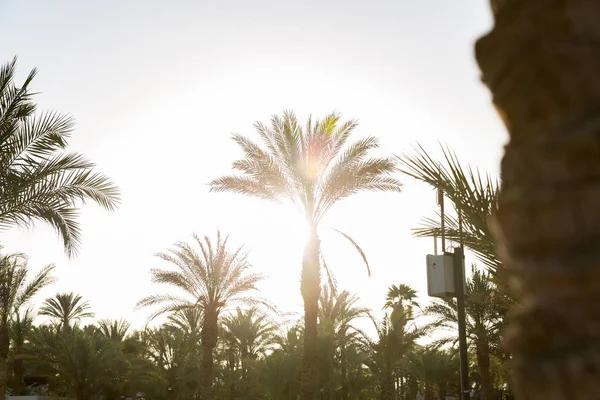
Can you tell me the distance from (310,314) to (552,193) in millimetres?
17915

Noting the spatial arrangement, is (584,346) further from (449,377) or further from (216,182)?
(449,377)

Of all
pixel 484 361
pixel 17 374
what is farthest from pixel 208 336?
pixel 17 374

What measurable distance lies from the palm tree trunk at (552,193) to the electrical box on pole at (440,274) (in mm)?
5632

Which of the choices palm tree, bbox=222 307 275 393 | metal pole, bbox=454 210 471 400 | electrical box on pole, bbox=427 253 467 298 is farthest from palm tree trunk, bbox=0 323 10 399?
electrical box on pole, bbox=427 253 467 298

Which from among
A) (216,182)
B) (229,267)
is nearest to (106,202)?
(216,182)

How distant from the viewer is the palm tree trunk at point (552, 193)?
1052 millimetres

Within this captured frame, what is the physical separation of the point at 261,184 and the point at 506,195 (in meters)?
18.4

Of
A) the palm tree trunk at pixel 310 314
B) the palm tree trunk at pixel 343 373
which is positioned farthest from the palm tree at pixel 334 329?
the palm tree trunk at pixel 310 314

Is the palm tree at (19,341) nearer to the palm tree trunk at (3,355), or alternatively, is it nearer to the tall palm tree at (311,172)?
the palm tree trunk at (3,355)

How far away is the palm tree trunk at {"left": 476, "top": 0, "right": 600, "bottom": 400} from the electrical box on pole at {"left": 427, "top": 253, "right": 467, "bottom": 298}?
222 inches

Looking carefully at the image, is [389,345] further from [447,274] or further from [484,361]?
[447,274]

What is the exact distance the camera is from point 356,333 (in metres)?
28.0

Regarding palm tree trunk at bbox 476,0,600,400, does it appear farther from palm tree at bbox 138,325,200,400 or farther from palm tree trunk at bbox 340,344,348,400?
palm tree trunk at bbox 340,344,348,400

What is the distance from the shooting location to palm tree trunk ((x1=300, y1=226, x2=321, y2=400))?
18375 millimetres
